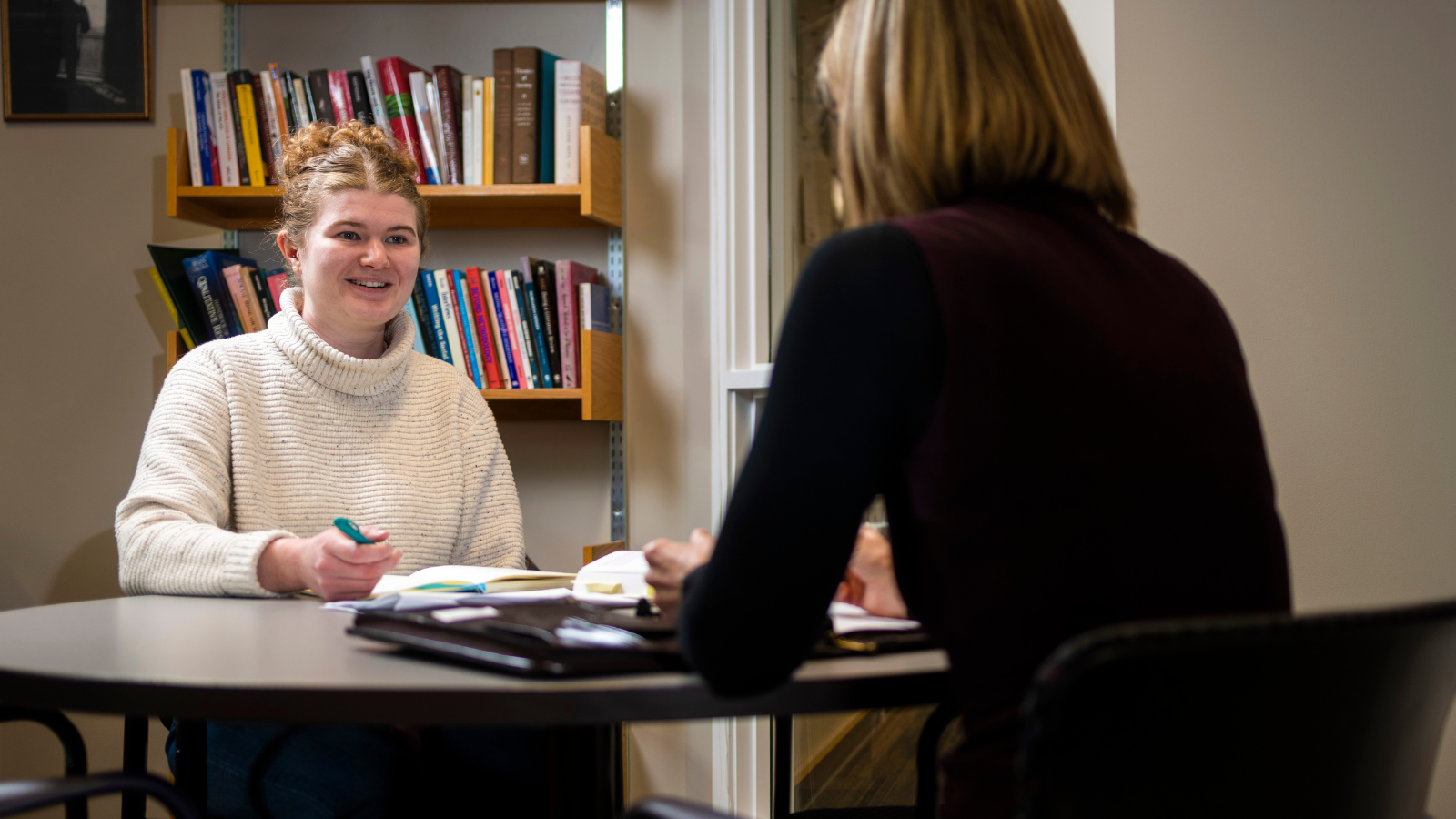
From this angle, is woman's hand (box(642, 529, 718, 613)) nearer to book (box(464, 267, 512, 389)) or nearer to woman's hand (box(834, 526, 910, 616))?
woman's hand (box(834, 526, 910, 616))

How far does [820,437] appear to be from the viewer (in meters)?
0.64

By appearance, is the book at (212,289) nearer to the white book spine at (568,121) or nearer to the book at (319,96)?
the book at (319,96)

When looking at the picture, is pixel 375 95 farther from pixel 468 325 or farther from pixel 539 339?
pixel 539 339

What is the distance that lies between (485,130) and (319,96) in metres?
0.40

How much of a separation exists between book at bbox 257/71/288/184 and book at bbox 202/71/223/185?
0.10 m

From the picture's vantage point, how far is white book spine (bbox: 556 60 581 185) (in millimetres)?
2402

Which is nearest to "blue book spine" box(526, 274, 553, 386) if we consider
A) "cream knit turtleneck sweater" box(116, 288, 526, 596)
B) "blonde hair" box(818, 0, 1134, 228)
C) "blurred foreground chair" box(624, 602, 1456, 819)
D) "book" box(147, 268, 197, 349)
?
"cream knit turtleneck sweater" box(116, 288, 526, 596)

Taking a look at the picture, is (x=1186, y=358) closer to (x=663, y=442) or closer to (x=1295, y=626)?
(x=1295, y=626)

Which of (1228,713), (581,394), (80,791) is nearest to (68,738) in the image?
(80,791)

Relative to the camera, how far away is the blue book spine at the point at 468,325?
7.90 ft

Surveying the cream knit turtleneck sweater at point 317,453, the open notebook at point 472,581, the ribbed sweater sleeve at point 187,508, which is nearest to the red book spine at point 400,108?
the cream knit turtleneck sweater at point 317,453

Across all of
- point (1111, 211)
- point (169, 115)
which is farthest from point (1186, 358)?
point (169, 115)

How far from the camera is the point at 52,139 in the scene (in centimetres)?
258

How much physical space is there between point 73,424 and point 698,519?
1600mm
